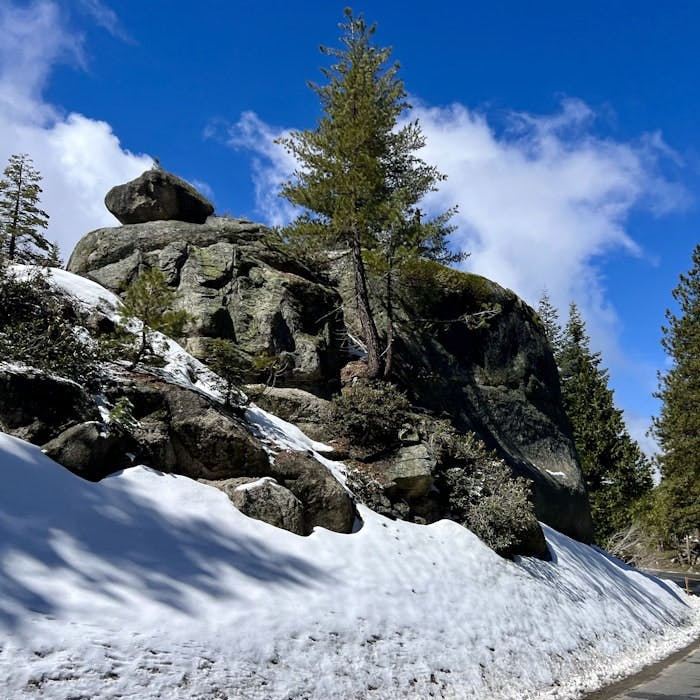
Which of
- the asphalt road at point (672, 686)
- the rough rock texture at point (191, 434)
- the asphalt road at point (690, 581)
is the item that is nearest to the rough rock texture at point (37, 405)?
the rough rock texture at point (191, 434)

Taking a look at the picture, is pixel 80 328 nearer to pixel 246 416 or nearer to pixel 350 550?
pixel 246 416

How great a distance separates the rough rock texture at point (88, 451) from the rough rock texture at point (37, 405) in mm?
245

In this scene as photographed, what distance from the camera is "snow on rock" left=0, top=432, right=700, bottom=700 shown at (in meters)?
5.22

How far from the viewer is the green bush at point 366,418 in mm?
13617

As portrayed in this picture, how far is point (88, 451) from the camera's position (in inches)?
305

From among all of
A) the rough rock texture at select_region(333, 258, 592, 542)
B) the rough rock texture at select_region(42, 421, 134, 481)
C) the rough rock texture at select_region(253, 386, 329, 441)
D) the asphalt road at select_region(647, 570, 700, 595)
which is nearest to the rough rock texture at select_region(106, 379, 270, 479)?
the rough rock texture at select_region(42, 421, 134, 481)

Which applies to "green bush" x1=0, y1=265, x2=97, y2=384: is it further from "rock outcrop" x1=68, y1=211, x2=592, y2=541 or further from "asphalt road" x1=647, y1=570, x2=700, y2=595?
"asphalt road" x1=647, y1=570, x2=700, y2=595

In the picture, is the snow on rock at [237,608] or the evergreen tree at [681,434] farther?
the evergreen tree at [681,434]

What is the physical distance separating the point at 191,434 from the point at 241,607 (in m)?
3.62

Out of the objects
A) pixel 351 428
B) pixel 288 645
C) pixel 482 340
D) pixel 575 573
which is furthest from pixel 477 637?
pixel 482 340

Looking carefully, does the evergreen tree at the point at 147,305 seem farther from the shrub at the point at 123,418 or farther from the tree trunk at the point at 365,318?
the tree trunk at the point at 365,318

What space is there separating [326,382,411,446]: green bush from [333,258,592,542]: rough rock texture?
4.60 m

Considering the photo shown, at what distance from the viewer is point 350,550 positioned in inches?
370

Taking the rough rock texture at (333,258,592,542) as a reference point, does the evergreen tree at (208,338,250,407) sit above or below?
below
